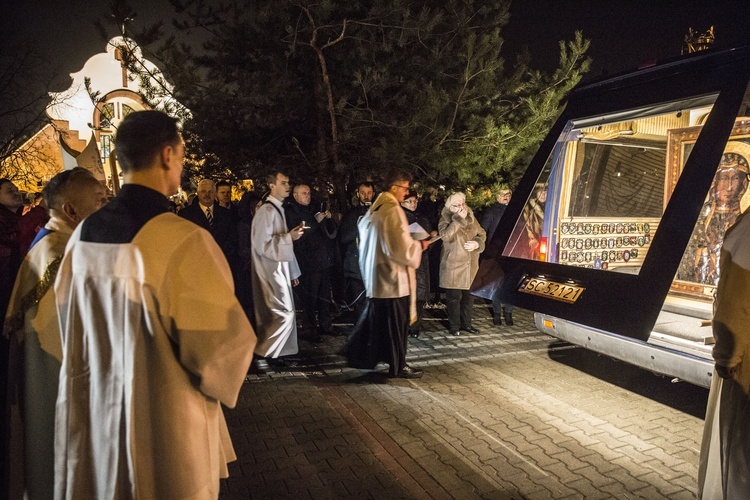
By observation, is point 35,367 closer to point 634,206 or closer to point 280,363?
point 280,363

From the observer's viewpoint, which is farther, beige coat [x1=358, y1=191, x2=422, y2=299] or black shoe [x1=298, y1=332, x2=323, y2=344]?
black shoe [x1=298, y1=332, x2=323, y2=344]

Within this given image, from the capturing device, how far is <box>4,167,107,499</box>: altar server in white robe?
2.60m

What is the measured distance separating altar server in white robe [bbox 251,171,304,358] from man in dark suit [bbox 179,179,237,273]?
726mm

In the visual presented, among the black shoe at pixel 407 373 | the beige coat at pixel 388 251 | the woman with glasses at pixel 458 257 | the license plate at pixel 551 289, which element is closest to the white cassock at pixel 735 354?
the license plate at pixel 551 289

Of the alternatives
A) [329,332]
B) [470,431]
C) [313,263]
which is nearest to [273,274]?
[313,263]

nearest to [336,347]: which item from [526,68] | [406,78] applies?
[406,78]

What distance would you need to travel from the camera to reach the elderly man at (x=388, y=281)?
5.41 meters

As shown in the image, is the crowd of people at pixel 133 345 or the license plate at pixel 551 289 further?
the license plate at pixel 551 289

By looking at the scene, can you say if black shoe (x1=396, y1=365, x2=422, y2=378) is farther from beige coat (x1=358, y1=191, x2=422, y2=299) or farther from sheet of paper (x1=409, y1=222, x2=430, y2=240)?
sheet of paper (x1=409, y1=222, x2=430, y2=240)

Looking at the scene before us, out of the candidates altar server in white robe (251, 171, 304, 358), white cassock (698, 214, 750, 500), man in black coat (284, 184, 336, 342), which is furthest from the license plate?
man in black coat (284, 184, 336, 342)

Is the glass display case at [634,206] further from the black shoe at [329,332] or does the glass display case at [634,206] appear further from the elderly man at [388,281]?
the black shoe at [329,332]

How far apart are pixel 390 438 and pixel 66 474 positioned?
2.68 meters

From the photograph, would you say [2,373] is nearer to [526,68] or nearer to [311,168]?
[311,168]

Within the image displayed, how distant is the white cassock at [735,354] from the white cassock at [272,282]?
169 inches
